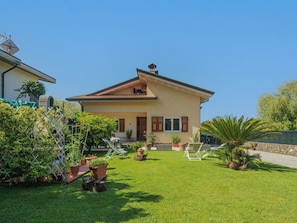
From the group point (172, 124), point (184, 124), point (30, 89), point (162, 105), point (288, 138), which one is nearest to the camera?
point (30, 89)

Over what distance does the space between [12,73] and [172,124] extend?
1329cm

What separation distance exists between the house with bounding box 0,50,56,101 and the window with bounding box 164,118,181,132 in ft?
37.4

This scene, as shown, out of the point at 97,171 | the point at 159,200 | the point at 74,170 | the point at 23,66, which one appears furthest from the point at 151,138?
the point at 159,200

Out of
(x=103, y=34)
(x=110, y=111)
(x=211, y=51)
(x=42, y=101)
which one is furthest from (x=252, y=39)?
(x=42, y=101)

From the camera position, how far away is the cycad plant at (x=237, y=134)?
10.2m

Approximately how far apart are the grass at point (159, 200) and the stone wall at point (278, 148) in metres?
11.2

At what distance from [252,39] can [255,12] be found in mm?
5072

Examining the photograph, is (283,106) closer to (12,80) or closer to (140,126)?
(140,126)

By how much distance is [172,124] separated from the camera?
2000cm

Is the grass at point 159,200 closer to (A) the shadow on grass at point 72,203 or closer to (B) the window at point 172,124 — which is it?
(A) the shadow on grass at point 72,203

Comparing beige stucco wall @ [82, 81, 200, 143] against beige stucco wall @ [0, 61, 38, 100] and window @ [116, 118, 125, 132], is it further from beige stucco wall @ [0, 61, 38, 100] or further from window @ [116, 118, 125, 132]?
beige stucco wall @ [0, 61, 38, 100]

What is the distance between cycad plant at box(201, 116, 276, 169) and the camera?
1016 centimetres

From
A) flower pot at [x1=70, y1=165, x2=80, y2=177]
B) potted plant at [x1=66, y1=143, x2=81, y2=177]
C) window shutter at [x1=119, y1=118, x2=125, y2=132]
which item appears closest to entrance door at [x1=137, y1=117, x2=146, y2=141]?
window shutter at [x1=119, y1=118, x2=125, y2=132]

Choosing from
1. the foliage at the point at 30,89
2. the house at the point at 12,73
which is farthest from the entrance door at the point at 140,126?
the foliage at the point at 30,89
